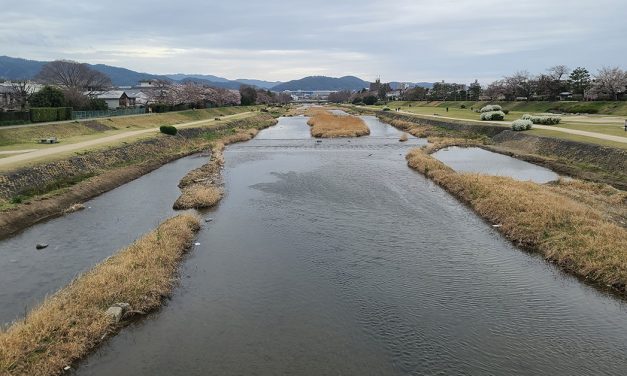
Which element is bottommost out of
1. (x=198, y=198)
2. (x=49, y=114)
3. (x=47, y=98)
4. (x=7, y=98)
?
(x=198, y=198)

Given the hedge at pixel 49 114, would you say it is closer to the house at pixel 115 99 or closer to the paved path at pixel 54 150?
the paved path at pixel 54 150

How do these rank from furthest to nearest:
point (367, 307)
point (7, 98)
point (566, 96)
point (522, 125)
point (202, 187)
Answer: point (566, 96)
point (7, 98)
point (522, 125)
point (202, 187)
point (367, 307)

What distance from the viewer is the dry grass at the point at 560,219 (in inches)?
561

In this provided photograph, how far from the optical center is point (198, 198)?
73.8ft

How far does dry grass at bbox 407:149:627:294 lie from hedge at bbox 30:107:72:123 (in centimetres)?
3856

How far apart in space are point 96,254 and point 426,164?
22.0 metres

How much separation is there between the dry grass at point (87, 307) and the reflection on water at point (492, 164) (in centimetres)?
2149

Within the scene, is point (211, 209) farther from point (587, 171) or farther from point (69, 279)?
point (587, 171)

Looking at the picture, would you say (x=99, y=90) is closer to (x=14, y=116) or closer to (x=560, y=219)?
(x=14, y=116)

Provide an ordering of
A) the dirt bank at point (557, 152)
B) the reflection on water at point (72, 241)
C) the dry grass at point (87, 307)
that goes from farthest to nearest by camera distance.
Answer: the dirt bank at point (557, 152), the reflection on water at point (72, 241), the dry grass at point (87, 307)

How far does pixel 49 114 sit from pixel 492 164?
41047mm

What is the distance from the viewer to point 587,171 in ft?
90.9

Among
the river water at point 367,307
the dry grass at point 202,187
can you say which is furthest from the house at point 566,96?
the river water at point 367,307

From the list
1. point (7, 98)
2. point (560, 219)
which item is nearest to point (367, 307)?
point (560, 219)
